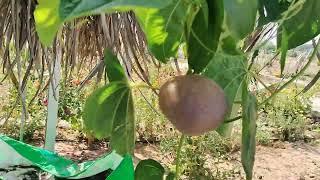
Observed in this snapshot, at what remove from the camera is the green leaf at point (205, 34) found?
0.35 metres

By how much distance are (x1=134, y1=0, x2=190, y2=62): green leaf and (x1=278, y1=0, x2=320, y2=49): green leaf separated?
0.24 feet

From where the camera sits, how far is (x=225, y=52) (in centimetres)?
39

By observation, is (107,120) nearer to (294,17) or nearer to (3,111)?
(294,17)

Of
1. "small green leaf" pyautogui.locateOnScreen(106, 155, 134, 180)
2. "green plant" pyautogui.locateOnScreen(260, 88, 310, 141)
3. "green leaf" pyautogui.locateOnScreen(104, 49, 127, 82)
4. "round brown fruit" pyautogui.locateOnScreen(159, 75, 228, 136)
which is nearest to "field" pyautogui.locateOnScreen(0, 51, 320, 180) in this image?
"green plant" pyautogui.locateOnScreen(260, 88, 310, 141)

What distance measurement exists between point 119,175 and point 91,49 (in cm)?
167

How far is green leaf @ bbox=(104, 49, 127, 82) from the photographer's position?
0.46 meters

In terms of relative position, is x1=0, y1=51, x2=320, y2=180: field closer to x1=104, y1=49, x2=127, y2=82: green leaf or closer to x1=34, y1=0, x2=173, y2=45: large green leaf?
x1=104, y1=49, x2=127, y2=82: green leaf

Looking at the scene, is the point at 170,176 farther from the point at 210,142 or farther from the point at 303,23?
the point at 210,142

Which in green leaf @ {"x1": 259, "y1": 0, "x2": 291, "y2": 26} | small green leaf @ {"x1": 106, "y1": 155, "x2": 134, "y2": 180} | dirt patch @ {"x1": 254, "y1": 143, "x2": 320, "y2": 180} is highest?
green leaf @ {"x1": 259, "y1": 0, "x2": 291, "y2": 26}

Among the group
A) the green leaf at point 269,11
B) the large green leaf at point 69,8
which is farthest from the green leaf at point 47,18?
the green leaf at point 269,11

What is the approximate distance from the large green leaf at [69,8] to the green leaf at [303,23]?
138 mm

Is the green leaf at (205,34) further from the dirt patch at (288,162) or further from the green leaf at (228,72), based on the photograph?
the dirt patch at (288,162)

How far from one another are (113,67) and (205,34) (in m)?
0.12

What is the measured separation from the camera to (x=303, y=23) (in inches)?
15.4
